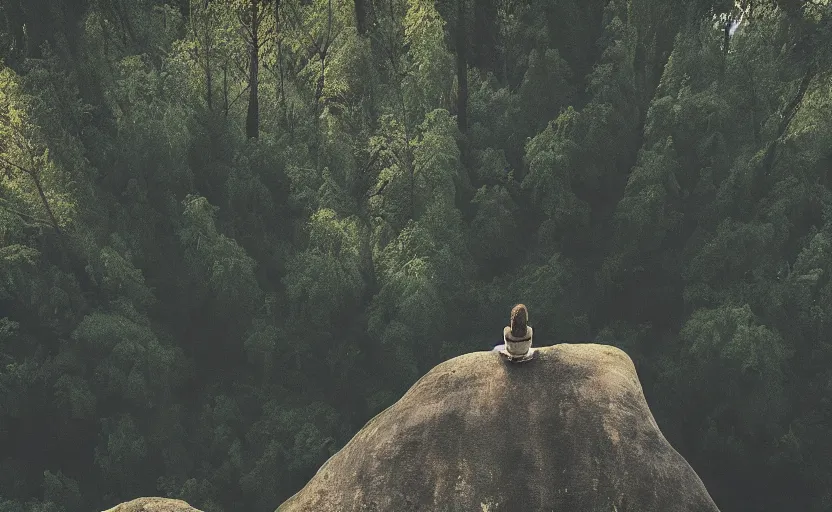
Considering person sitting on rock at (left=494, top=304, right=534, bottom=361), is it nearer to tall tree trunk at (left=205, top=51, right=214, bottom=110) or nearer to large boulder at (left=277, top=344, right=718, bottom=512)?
large boulder at (left=277, top=344, right=718, bottom=512)

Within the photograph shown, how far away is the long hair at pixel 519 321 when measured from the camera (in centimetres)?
987

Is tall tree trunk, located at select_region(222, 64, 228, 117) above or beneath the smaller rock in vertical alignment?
above

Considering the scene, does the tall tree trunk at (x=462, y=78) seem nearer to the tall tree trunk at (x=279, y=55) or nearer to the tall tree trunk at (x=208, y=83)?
the tall tree trunk at (x=279, y=55)

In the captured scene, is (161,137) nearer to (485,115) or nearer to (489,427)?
(485,115)

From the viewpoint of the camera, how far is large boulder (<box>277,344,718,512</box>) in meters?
10.0

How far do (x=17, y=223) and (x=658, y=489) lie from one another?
1815 cm

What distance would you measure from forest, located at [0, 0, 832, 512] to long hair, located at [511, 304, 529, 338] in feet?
45.2

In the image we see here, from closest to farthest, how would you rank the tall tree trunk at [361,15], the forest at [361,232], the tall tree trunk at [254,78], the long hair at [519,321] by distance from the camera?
1. the long hair at [519,321]
2. the forest at [361,232]
3. the tall tree trunk at [254,78]
4. the tall tree trunk at [361,15]

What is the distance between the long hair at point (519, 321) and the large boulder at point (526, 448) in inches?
21.0

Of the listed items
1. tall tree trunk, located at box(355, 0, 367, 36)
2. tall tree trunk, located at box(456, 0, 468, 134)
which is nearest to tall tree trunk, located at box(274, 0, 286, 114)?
tall tree trunk, located at box(355, 0, 367, 36)

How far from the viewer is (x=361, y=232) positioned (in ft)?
84.4

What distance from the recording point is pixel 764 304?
2377 centimetres

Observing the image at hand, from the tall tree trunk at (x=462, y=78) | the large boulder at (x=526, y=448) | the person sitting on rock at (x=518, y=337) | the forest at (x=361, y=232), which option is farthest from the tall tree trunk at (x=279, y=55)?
Result: the person sitting on rock at (x=518, y=337)

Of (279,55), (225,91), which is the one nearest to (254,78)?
(225,91)
